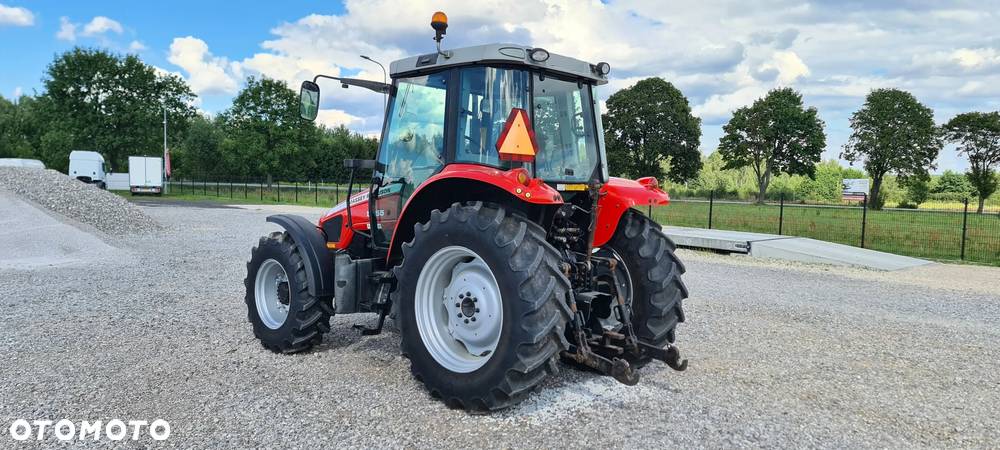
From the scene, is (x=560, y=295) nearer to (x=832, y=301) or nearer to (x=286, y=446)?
(x=286, y=446)

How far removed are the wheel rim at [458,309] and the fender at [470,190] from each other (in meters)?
0.48

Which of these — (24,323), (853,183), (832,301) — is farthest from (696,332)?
(853,183)

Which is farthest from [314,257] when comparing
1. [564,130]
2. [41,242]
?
[41,242]

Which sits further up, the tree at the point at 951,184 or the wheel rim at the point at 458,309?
the tree at the point at 951,184

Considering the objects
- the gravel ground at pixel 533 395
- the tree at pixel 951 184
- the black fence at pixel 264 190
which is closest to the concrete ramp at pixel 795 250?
the gravel ground at pixel 533 395

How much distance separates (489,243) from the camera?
3.92 m

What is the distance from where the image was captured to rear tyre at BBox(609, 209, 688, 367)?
4.89 metres

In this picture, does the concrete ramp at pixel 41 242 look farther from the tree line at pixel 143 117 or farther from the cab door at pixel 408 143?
the tree line at pixel 143 117

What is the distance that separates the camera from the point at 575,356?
14.1 ft

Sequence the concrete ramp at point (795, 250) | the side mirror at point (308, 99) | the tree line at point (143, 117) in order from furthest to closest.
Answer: the tree line at point (143, 117) → the concrete ramp at point (795, 250) → the side mirror at point (308, 99)

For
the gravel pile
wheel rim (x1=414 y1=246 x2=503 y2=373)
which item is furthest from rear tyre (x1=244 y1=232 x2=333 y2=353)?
the gravel pile

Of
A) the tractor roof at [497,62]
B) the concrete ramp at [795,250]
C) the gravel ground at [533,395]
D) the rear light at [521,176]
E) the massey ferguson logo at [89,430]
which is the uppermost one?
the tractor roof at [497,62]

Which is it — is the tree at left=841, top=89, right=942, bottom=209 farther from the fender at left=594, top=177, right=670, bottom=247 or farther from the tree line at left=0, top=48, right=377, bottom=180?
the fender at left=594, top=177, right=670, bottom=247

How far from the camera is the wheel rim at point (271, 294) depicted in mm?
5711
